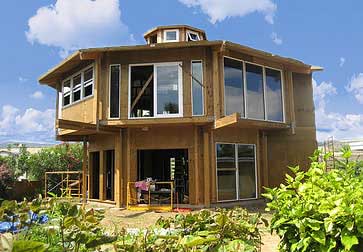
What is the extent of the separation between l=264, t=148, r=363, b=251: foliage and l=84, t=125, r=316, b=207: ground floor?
875 centimetres

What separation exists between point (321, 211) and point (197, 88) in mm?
9293

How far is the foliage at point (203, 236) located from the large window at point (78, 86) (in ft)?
34.8

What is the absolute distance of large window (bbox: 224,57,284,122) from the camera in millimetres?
11828

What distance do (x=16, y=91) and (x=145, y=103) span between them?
2129 cm

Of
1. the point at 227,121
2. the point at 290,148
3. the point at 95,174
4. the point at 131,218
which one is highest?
the point at 227,121

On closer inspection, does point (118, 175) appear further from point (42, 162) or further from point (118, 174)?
point (42, 162)

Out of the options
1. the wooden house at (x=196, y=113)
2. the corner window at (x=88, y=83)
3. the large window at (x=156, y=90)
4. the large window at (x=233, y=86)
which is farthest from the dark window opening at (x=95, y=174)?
the large window at (x=233, y=86)

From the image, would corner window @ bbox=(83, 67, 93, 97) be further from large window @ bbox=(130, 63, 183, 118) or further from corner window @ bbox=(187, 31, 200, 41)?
Result: corner window @ bbox=(187, 31, 200, 41)

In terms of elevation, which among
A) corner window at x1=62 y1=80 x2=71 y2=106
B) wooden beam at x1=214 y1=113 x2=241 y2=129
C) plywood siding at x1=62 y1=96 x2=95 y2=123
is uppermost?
corner window at x1=62 y1=80 x2=71 y2=106

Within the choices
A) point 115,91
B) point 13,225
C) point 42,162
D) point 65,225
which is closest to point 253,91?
point 115,91

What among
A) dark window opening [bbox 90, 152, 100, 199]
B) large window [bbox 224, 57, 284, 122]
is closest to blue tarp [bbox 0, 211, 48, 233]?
large window [bbox 224, 57, 284, 122]

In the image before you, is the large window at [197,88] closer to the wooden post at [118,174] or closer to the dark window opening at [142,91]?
the dark window opening at [142,91]

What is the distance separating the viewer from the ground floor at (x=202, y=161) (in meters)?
11.6

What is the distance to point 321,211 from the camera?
2.33 meters
